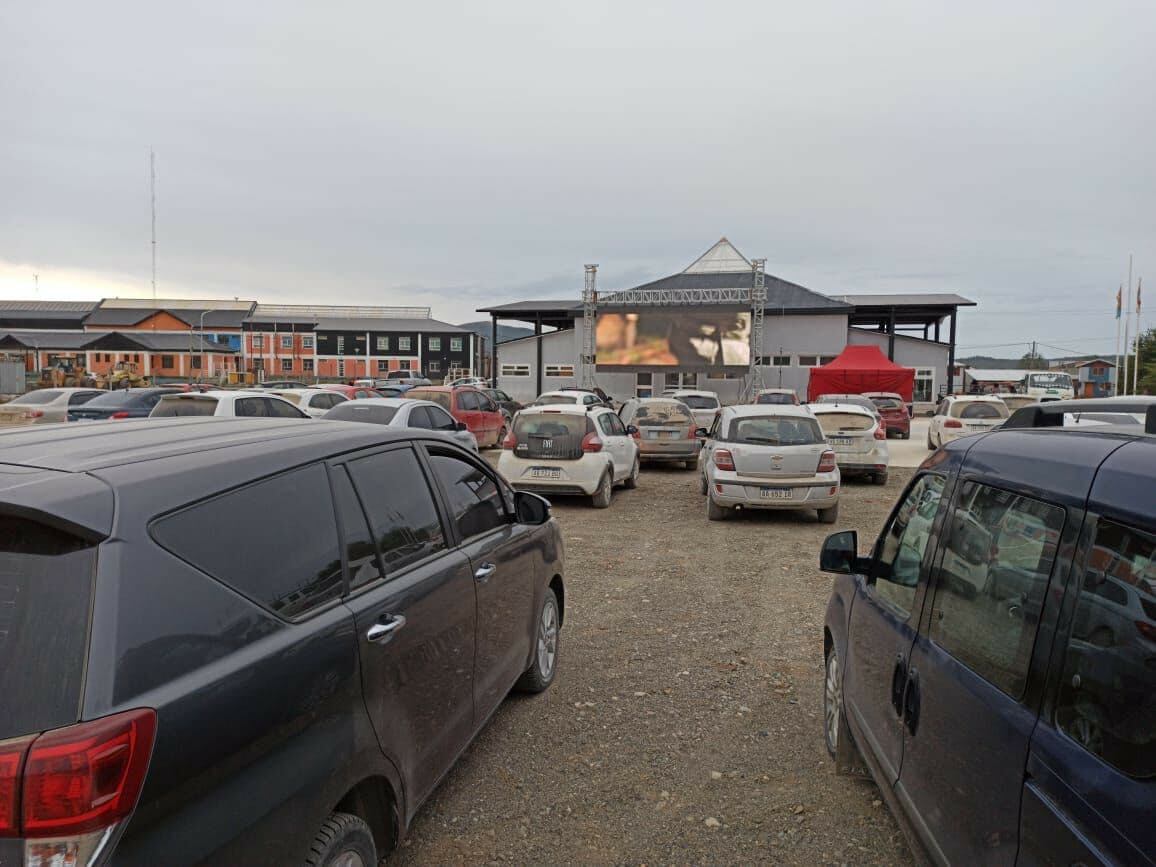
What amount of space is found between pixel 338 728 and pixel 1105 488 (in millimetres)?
2101

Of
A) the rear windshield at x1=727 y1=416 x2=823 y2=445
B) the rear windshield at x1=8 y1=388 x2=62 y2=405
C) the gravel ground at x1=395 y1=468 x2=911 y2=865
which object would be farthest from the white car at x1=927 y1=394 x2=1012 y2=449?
the rear windshield at x1=8 y1=388 x2=62 y2=405

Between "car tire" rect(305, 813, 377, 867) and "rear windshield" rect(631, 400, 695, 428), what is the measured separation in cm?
1426

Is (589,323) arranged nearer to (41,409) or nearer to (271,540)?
(41,409)

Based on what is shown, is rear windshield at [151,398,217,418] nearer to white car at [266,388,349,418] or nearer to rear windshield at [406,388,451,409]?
white car at [266,388,349,418]

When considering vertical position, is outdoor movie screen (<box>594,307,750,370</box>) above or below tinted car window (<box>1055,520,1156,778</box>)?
above

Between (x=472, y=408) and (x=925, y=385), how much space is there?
3513cm

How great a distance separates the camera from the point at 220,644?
1885mm

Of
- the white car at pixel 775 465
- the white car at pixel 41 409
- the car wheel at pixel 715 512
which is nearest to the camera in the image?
the white car at pixel 775 465

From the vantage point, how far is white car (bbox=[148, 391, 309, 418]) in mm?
11445

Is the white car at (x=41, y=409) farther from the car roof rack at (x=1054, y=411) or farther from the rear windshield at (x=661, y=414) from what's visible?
the car roof rack at (x=1054, y=411)

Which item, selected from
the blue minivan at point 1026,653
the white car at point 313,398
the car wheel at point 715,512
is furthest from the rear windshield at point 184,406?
the blue minivan at point 1026,653

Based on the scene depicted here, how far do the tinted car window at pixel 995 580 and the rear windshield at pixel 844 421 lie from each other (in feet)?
39.8

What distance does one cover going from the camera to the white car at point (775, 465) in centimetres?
1006

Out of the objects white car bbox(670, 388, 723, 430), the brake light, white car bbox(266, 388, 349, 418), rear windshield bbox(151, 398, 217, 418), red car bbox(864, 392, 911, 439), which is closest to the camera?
rear windshield bbox(151, 398, 217, 418)
